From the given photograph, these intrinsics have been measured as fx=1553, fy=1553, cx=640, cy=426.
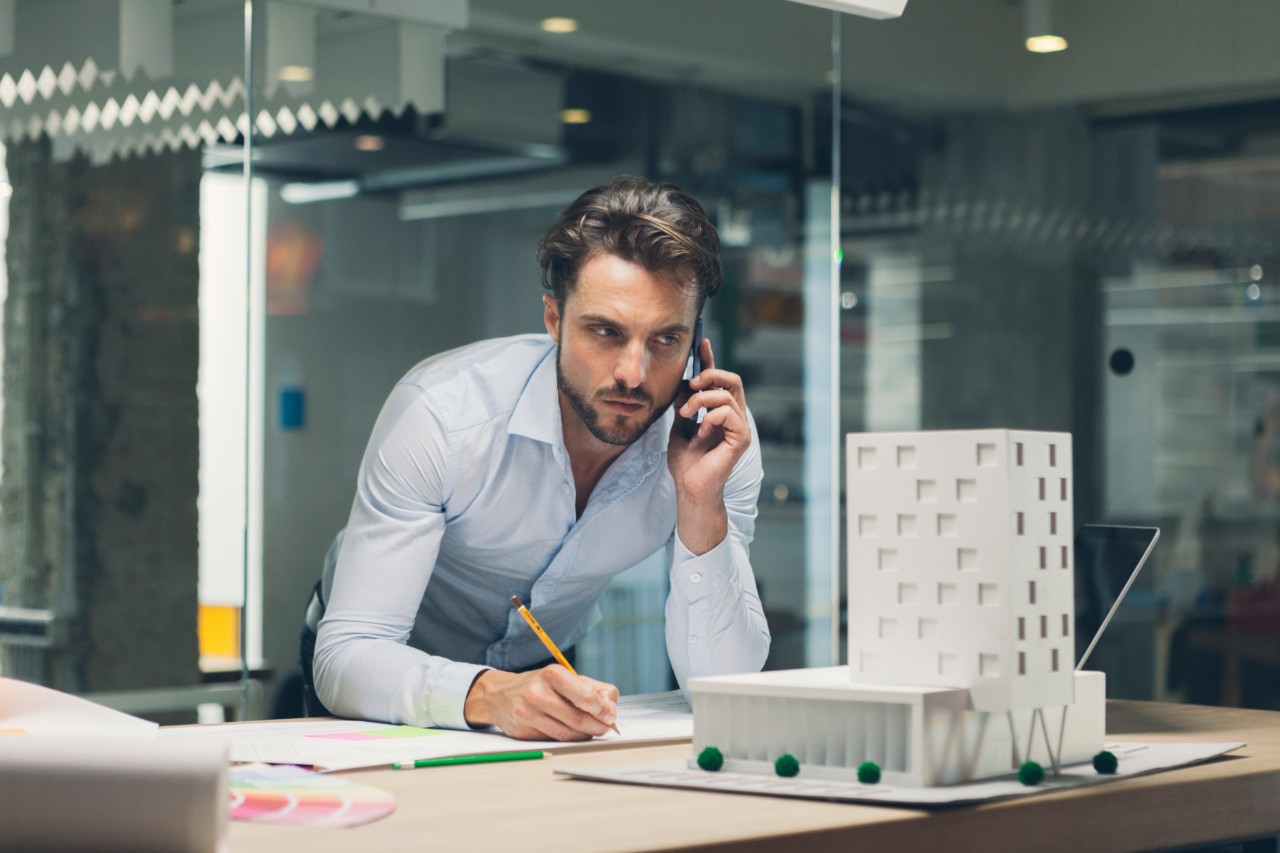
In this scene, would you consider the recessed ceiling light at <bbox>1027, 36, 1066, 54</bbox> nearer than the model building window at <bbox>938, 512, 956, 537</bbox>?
No

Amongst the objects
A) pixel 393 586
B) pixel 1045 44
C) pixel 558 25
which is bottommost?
pixel 393 586

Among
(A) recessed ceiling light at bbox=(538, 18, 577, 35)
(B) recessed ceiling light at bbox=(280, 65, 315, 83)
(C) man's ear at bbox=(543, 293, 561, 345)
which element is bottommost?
(C) man's ear at bbox=(543, 293, 561, 345)

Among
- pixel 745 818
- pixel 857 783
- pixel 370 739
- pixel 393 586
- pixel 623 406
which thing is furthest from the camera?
pixel 623 406

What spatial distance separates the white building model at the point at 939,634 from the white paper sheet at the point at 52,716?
508 millimetres

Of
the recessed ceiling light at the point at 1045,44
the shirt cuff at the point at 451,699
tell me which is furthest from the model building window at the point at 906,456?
the recessed ceiling light at the point at 1045,44

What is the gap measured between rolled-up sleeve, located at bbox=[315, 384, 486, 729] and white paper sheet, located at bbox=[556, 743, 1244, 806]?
392mm

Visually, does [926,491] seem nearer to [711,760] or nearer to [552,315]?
[711,760]

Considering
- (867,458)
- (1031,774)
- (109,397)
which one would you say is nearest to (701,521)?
(867,458)

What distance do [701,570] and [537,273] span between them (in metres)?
1.45

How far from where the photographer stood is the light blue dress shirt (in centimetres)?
185

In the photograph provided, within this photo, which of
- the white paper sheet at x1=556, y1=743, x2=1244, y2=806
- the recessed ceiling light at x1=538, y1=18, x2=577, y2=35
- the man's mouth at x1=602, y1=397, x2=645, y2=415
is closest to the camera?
the white paper sheet at x1=556, y1=743, x2=1244, y2=806

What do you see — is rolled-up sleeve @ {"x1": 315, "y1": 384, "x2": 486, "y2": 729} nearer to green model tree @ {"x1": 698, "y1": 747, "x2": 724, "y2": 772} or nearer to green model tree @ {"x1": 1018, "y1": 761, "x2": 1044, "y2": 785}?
green model tree @ {"x1": 698, "y1": 747, "x2": 724, "y2": 772}

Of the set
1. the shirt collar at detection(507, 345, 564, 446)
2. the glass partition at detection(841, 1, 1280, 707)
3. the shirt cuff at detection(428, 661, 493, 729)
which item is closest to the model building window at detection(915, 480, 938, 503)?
the shirt cuff at detection(428, 661, 493, 729)

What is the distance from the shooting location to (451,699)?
162 cm
